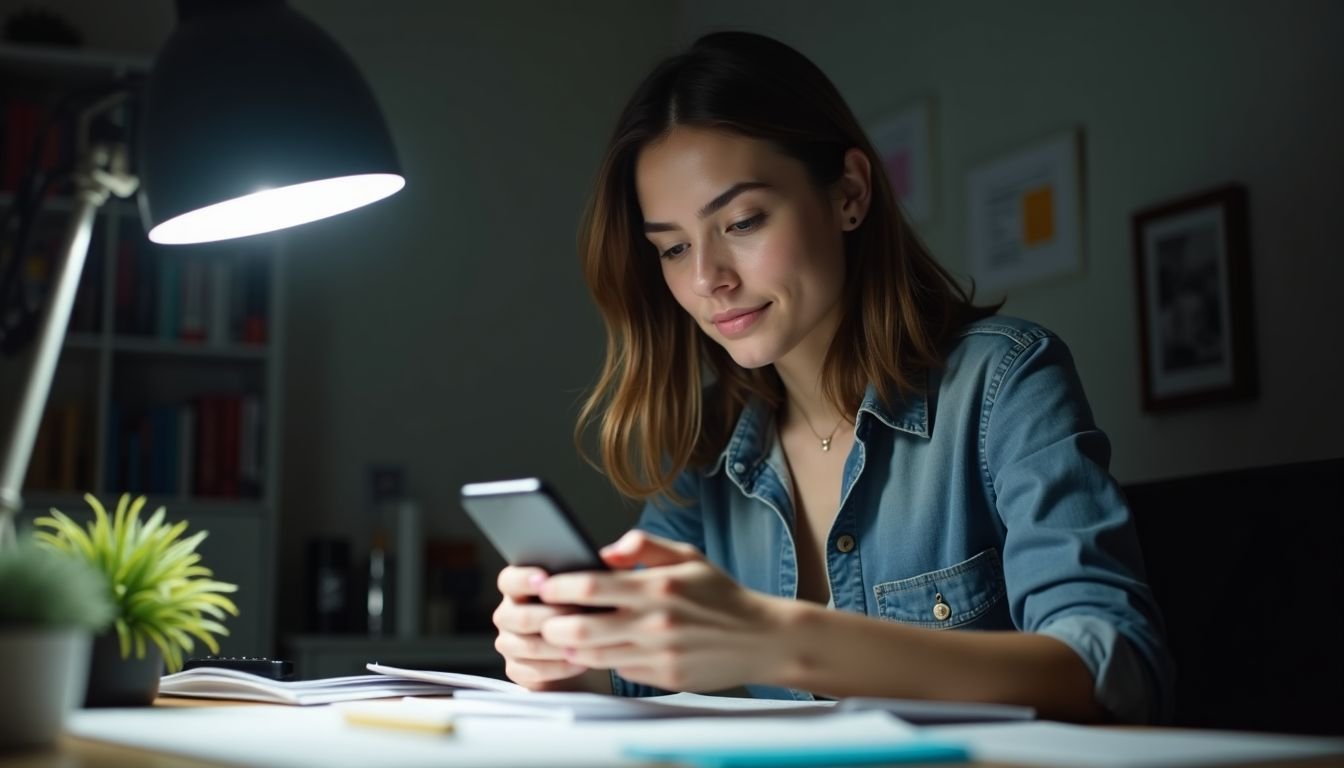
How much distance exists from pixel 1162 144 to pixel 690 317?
Result: 4.48 ft

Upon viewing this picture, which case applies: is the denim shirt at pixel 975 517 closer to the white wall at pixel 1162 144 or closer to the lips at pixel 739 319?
the lips at pixel 739 319

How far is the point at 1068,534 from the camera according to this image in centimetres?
116

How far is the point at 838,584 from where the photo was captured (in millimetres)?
1562

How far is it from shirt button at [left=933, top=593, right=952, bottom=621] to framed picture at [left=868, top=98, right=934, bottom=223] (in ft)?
6.53

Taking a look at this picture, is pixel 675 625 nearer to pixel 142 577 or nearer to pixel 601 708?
pixel 601 708

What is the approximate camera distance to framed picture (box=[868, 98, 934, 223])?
3379 mm

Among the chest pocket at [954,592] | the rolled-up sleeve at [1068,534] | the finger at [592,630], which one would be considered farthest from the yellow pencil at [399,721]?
the chest pocket at [954,592]

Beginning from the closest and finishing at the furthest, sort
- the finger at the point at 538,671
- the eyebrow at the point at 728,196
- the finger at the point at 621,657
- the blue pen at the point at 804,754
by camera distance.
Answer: the blue pen at the point at 804,754, the finger at the point at 621,657, the finger at the point at 538,671, the eyebrow at the point at 728,196

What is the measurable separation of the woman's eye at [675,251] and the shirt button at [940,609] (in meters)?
0.52

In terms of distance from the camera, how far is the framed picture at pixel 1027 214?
2914mm

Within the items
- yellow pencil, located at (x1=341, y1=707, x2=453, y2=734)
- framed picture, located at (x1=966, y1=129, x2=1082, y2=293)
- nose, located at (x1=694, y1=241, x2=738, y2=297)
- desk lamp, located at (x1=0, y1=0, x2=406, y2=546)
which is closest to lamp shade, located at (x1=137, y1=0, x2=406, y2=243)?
desk lamp, located at (x1=0, y1=0, x2=406, y2=546)

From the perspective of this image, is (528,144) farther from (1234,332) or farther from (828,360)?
(828,360)

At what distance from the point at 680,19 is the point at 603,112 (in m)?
0.45

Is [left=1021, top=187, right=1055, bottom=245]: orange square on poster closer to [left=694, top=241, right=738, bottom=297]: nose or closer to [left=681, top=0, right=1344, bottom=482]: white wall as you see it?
[left=681, top=0, right=1344, bottom=482]: white wall
